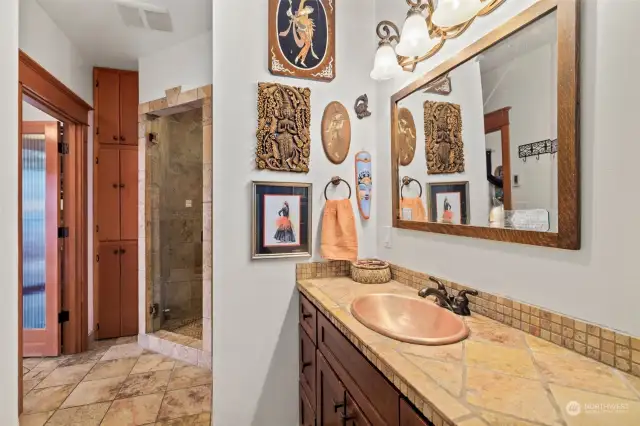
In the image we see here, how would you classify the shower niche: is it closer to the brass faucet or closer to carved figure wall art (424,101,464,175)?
carved figure wall art (424,101,464,175)

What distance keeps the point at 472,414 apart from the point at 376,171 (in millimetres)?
1485

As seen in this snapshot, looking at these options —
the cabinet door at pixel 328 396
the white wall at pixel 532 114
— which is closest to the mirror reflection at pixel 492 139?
the white wall at pixel 532 114

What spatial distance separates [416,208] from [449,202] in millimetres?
240

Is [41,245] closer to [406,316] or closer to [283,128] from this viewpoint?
[283,128]

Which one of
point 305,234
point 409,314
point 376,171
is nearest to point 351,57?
point 376,171

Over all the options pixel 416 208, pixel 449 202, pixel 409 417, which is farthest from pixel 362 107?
pixel 409 417

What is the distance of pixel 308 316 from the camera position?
1.62m

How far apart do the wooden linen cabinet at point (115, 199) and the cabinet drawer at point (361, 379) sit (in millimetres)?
2653

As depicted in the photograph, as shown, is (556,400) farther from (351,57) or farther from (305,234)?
(351,57)

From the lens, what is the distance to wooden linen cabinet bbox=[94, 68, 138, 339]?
3035 millimetres

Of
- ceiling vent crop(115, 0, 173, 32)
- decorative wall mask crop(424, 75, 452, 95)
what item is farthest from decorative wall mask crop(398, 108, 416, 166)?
ceiling vent crop(115, 0, 173, 32)

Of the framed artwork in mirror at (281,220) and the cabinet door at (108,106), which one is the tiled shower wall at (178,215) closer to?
the cabinet door at (108,106)

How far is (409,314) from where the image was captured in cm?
138

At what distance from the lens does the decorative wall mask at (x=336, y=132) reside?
71.6 inches
